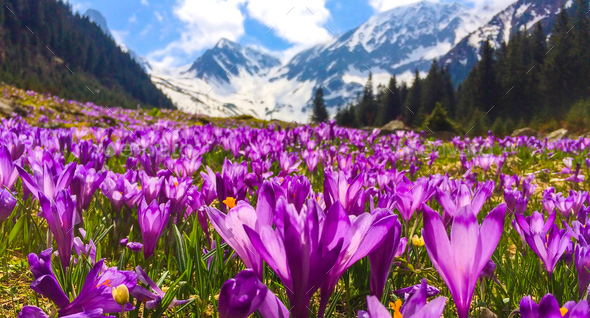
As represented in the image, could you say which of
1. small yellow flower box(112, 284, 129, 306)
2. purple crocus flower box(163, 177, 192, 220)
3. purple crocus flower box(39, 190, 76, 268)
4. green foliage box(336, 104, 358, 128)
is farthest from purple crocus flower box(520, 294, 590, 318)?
green foliage box(336, 104, 358, 128)

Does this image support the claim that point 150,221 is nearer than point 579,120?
Yes

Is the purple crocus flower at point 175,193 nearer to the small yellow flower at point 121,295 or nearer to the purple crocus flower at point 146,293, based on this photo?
the purple crocus flower at point 146,293

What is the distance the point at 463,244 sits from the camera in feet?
2.96

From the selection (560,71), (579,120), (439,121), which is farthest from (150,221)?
(560,71)

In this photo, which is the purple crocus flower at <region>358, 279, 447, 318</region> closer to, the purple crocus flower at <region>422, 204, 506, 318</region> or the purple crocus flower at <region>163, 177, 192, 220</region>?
the purple crocus flower at <region>422, 204, 506, 318</region>

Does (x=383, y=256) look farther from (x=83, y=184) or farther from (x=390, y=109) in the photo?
(x=390, y=109)

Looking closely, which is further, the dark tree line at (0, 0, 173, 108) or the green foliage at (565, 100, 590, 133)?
the dark tree line at (0, 0, 173, 108)

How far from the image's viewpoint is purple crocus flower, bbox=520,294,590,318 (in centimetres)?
75

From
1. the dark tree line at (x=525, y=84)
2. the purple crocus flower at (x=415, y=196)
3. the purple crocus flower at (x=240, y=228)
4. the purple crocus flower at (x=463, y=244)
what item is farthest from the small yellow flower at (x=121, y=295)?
the dark tree line at (x=525, y=84)

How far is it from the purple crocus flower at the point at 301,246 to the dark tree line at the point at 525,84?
40936 mm

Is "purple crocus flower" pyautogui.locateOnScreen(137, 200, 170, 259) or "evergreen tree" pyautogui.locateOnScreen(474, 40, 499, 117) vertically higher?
"evergreen tree" pyautogui.locateOnScreen(474, 40, 499, 117)

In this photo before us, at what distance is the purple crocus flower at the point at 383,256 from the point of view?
1.02 metres

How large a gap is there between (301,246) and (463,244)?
42cm

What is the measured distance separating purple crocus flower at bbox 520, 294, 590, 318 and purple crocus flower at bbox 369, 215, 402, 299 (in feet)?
1.07
